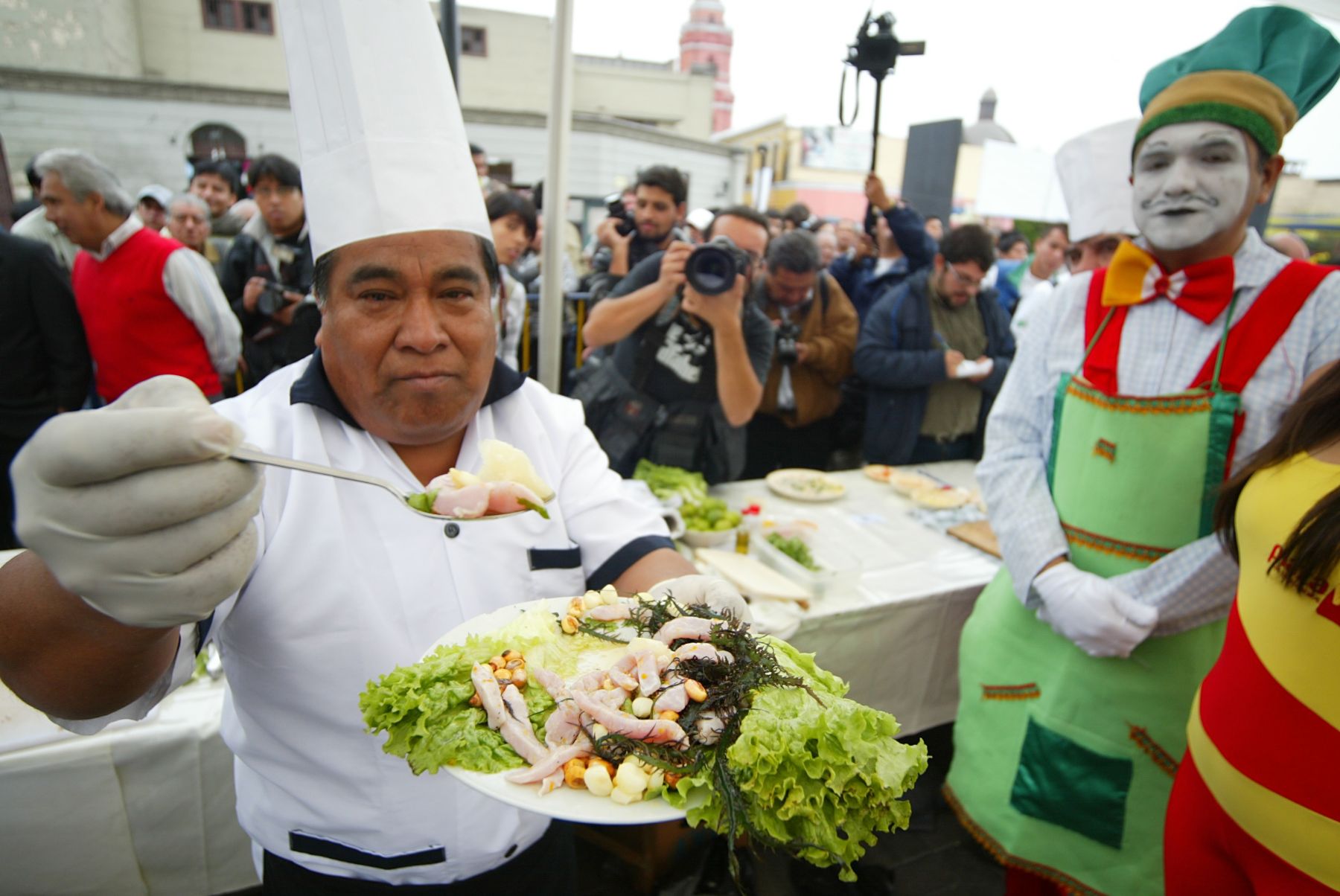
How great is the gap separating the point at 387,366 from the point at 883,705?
2.60 metres

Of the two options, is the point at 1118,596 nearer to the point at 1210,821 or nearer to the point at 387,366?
the point at 1210,821

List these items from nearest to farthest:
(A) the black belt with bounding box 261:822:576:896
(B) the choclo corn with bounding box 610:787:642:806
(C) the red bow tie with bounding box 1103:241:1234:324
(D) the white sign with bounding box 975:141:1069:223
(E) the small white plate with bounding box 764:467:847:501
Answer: (B) the choclo corn with bounding box 610:787:642:806 → (A) the black belt with bounding box 261:822:576:896 → (C) the red bow tie with bounding box 1103:241:1234:324 → (E) the small white plate with bounding box 764:467:847:501 → (D) the white sign with bounding box 975:141:1069:223

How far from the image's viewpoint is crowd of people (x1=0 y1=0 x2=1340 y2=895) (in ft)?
3.56

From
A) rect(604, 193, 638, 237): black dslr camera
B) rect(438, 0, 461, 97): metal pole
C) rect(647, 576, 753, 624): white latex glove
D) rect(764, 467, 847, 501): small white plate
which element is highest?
rect(438, 0, 461, 97): metal pole

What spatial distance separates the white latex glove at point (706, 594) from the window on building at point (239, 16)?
86.9 feet

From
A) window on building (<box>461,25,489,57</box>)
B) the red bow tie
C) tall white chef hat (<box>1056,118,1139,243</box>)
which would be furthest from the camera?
window on building (<box>461,25,489,57</box>)

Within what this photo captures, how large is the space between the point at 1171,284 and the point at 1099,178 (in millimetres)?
1445

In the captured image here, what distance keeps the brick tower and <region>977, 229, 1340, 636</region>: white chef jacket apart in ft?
148

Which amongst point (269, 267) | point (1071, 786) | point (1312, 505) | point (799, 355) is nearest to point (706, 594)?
point (1312, 505)

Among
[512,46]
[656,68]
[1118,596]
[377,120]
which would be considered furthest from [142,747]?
[656,68]

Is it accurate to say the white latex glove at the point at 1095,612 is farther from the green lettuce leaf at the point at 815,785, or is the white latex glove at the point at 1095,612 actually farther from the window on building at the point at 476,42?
the window on building at the point at 476,42

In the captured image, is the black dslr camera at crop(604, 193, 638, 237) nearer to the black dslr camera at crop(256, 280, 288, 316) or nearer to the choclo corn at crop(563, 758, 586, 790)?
the black dslr camera at crop(256, 280, 288, 316)

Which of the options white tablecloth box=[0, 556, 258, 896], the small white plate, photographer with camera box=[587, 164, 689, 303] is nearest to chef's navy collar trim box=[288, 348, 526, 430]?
white tablecloth box=[0, 556, 258, 896]

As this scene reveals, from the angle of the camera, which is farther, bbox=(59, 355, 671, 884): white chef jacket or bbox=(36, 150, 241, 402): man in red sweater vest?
bbox=(36, 150, 241, 402): man in red sweater vest
